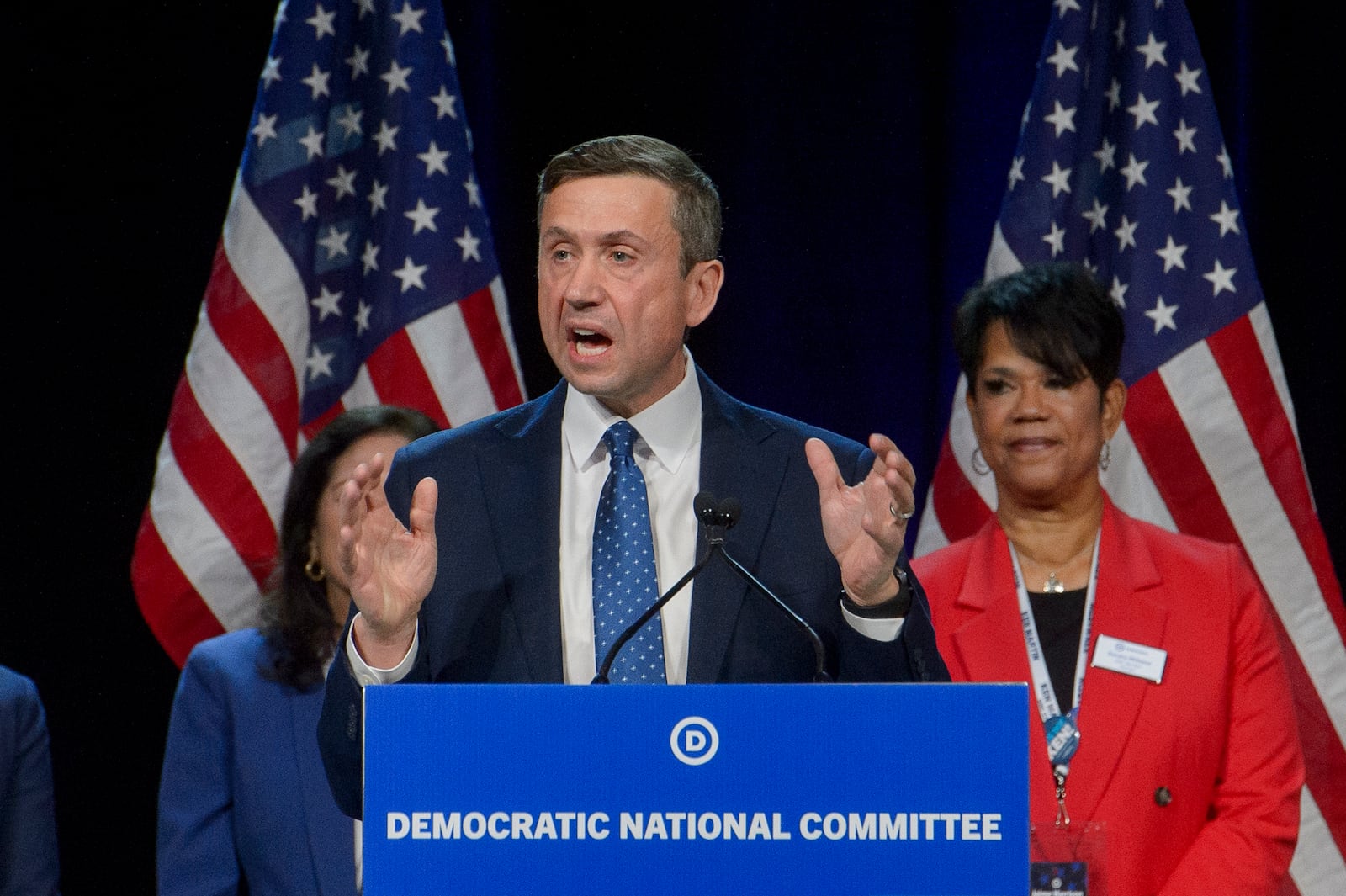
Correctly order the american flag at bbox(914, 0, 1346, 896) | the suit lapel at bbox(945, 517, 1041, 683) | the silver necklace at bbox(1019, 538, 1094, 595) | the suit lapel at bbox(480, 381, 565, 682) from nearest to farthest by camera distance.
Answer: the suit lapel at bbox(480, 381, 565, 682) < the suit lapel at bbox(945, 517, 1041, 683) < the silver necklace at bbox(1019, 538, 1094, 595) < the american flag at bbox(914, 0, 1346, 896)

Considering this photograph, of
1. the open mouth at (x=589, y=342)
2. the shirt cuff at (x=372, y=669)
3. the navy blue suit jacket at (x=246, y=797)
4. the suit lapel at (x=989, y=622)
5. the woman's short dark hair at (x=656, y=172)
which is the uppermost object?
the woman's short dark hair at (x=656, y=172)

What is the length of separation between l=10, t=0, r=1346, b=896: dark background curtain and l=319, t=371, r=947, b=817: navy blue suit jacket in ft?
5.84

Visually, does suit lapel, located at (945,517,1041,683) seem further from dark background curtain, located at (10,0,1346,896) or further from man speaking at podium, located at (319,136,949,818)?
dark background curtain, located at (10,0,1346,896)

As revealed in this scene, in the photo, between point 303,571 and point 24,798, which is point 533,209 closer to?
point 303,571

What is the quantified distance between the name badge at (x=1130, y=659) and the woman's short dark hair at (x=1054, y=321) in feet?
1.57

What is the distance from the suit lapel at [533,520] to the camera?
175 cm

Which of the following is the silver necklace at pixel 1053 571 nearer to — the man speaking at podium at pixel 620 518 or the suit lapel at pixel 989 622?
the suit lapel at pixel 989 622

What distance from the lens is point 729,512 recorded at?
4.99 feet

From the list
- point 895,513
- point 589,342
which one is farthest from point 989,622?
point 895,513

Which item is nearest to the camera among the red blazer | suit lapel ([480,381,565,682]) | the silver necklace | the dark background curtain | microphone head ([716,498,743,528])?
microphone head ([716,498,743,528])

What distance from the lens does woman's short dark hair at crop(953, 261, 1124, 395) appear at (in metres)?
2.79

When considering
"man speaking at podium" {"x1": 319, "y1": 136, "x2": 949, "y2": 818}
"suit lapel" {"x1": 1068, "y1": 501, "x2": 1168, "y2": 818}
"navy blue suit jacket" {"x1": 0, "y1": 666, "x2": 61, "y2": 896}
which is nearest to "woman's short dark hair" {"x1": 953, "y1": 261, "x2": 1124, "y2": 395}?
"suit lapel" {"x1": 1068, "y1": 501, "x2": 1168, "y2": 818}

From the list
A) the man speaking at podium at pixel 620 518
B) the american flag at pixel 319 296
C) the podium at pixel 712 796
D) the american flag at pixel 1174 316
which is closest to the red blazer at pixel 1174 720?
the american flag at pixel 1174 316

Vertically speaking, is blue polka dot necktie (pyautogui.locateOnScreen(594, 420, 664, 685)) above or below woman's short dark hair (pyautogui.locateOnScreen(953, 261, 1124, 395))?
below
